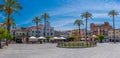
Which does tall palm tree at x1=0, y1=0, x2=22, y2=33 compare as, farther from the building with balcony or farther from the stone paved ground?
the building with balcony

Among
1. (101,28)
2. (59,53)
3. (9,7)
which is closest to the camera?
(59,53)

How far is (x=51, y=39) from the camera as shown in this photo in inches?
4808

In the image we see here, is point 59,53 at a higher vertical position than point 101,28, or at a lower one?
lower

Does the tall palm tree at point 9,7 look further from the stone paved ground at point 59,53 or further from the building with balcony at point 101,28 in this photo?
the building with balcony at point 101,28

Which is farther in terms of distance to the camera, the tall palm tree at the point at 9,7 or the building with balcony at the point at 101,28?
the building with balcony at the point at 101,28

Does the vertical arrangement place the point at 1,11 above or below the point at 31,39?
above

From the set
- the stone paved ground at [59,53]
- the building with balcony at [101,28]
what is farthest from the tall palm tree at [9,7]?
the building with balcony at [101,28]

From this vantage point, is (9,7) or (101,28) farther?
(101,28)

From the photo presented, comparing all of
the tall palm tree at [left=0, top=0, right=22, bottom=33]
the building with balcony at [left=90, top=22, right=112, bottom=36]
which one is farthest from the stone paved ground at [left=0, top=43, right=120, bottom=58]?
the building with balcony at [left=90, top=22, right=112, bottom=36]

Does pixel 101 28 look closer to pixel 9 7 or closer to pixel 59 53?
pixel 9 7

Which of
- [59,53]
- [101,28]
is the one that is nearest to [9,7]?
[59,53]

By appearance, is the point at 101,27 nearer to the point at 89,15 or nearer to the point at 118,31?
the point at 118,31

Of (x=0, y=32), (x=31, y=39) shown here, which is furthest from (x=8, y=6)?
(x=31, y=39)

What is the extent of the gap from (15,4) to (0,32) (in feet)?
45.7
